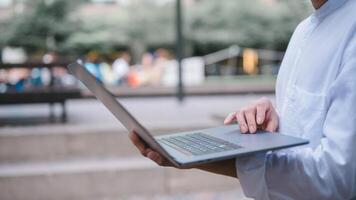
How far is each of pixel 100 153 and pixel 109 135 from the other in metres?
0.20

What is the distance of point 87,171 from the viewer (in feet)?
15.0

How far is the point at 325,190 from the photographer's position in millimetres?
1155

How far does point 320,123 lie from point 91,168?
3657 millimetres

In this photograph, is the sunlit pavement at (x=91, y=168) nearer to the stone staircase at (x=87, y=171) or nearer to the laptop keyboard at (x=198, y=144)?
the stone staircase at (x=87, y=171)

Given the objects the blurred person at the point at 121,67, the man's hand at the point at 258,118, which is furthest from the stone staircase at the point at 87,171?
the blurred person at the point at 121,67

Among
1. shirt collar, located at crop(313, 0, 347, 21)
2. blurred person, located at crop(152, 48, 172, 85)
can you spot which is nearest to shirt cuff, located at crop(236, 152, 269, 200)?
shirt collar, located at crop(313, 0, 347, 21)

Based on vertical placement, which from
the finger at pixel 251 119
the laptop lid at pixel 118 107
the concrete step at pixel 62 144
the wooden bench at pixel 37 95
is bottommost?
the concrete step at pixel 62 144

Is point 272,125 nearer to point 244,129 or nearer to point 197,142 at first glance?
point 244,129

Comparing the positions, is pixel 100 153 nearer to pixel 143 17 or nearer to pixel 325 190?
pixel 325 190

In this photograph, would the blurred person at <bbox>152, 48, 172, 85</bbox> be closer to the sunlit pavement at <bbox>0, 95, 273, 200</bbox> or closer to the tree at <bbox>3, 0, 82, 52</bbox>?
the tree at <bbox>3, 0, 82, 52</bbox>

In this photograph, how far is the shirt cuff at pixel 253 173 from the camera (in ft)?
3.93

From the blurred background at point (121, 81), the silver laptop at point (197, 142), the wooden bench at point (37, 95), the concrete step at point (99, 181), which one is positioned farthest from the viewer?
the wooden bench at point (37, 95)

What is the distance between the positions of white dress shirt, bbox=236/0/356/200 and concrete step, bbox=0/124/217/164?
3.92 metres

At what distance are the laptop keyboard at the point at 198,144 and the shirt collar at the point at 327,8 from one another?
41 centimetres
